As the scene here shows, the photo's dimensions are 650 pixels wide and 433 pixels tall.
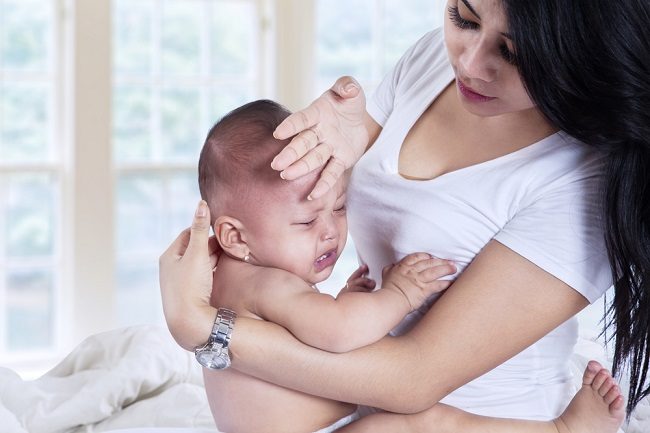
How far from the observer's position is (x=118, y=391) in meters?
2.24

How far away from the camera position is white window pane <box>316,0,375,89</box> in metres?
4.72

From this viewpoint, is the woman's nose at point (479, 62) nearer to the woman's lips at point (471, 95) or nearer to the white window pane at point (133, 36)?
the woman's lips at point (471, 95)

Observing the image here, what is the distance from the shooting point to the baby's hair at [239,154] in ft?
5.42

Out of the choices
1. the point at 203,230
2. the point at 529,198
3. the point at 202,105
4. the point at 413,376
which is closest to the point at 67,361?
the point at 203,230

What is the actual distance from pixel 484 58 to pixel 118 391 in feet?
4.03

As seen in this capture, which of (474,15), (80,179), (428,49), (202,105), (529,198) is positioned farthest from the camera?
(202,105)

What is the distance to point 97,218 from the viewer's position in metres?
4.18

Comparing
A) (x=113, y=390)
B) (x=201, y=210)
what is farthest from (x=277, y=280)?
(x=113, y=390)

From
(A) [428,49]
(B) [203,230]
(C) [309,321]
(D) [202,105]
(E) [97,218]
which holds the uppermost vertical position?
(A) [428,49]

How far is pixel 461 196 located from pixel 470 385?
1.14ft

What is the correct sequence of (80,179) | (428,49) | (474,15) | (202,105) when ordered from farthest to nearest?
(202,105)
(80,179)
(428,49)
(474,15)

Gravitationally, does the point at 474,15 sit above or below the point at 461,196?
above

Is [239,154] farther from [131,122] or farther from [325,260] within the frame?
[131,122]

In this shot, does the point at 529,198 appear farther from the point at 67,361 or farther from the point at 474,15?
the point at 67,361
